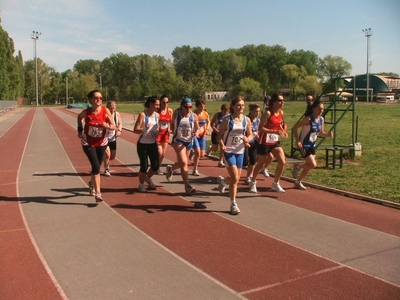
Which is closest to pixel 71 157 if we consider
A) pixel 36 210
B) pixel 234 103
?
pixel 36 210

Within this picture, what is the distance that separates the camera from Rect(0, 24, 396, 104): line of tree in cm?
10350

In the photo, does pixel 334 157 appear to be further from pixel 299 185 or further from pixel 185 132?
pixel 185 132

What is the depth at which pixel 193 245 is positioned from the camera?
5641mm

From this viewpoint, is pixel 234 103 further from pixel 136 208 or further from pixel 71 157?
pixel 71 157

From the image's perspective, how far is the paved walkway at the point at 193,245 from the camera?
440 cm

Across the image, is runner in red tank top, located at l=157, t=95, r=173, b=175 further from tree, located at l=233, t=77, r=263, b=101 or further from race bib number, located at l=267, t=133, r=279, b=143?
tree, located at l=233, t=77, r=263, b=101

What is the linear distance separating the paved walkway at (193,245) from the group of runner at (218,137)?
19.0 inches

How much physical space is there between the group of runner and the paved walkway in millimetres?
483

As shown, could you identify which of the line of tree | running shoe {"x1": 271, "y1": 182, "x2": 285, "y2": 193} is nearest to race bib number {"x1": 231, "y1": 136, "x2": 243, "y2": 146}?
running shoe {"x1": 271, "y1": 182, "x2": 285, "y2": 193}

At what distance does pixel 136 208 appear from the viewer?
7578 millimetres

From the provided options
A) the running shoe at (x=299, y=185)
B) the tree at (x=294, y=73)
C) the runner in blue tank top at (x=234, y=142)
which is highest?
the tree at (x=294, y=73)

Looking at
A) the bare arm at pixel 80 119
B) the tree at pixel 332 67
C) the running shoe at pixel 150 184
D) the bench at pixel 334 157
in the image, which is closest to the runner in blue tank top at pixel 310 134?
the bench at pixel 334 157

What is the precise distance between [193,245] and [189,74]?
425ft

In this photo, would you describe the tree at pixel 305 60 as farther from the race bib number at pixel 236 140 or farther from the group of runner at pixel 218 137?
the race bib number at pixel 236 140
